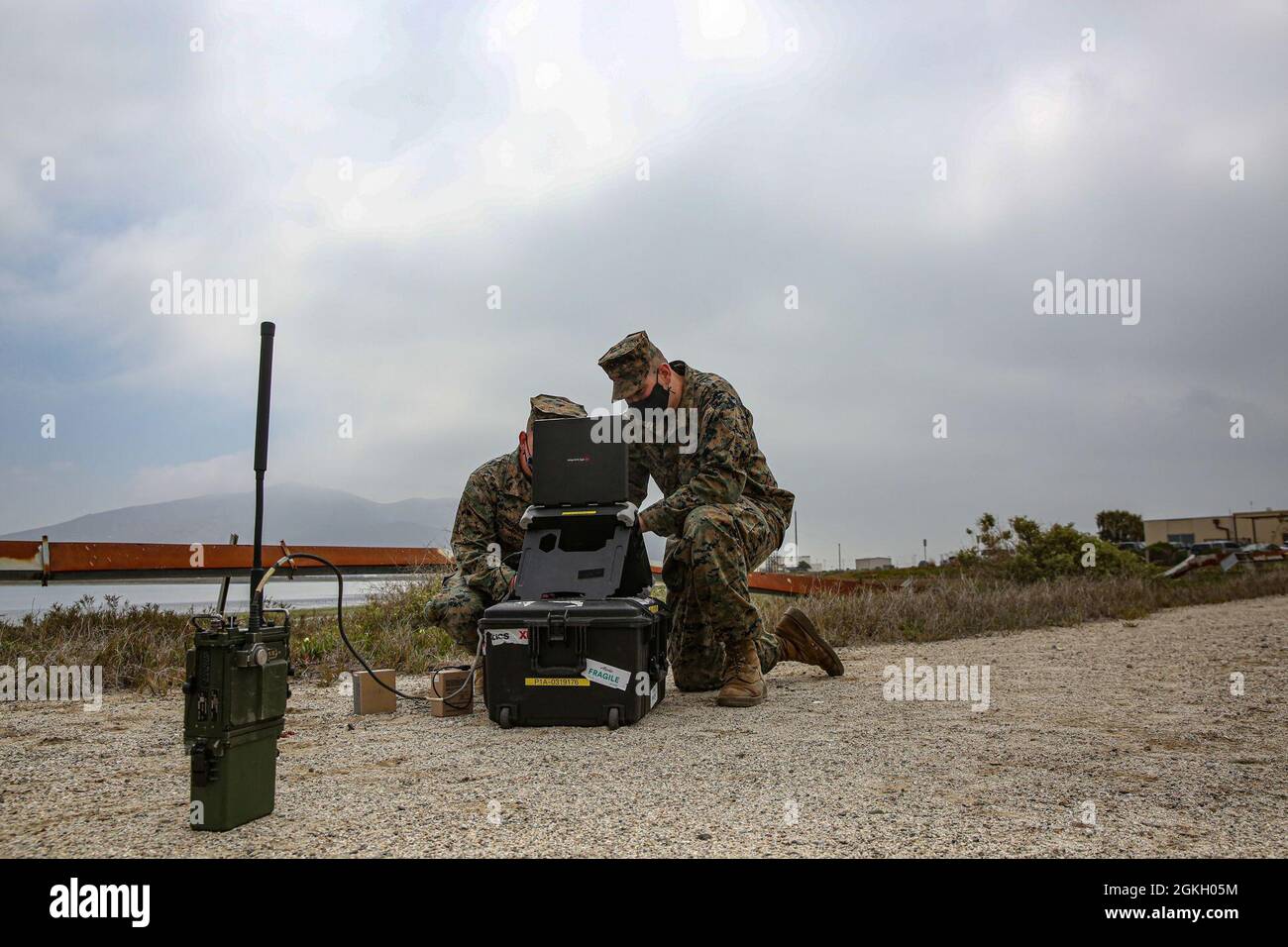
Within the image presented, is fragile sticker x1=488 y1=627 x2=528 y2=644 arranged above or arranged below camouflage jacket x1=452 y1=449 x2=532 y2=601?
below

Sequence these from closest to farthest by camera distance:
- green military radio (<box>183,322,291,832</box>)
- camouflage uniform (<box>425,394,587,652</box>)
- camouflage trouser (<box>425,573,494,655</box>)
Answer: green military radio (<box>183,322,291,832</box>) < camouflage trouser (<box>425,573,494,655</box>) < camouflage uniform (<box>425,394,587,652</box>)

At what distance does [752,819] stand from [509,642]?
197 cm

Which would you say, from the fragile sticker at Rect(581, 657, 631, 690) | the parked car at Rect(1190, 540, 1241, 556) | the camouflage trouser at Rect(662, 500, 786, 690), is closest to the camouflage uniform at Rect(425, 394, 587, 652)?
the camouflage trouser at Rect(662, 500, 786, 690)

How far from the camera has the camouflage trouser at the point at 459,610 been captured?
517 centimetres

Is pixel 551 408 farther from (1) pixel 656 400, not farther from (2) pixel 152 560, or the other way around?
(2) pixel 152 560

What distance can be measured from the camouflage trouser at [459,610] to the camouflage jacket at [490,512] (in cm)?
27

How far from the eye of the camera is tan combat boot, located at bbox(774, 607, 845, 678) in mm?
6031

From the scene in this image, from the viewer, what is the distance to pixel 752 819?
2.56m

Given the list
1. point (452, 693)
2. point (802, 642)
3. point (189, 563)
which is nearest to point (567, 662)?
point (452, 693)

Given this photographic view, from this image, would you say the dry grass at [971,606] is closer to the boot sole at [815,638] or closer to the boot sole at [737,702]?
the boot sole at [815,638]

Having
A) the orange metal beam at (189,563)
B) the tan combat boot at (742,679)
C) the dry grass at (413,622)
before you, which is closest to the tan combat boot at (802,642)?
the tan combat boot at (742,679)

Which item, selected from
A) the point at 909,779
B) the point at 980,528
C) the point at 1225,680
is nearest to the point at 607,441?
the point at 909,779

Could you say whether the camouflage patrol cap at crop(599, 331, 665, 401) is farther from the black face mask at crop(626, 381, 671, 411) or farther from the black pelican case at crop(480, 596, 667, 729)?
the black pelican case at crop(480, 596, 667, 729)
